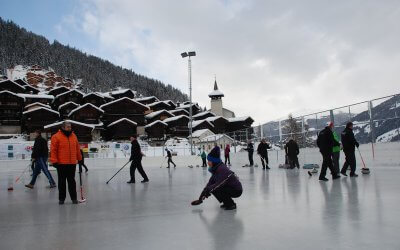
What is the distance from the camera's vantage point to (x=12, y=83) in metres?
66.8

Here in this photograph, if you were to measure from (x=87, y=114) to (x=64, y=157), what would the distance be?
5498 cm

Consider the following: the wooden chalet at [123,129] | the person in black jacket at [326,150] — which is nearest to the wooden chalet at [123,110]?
the wooden chalet at [123,129]

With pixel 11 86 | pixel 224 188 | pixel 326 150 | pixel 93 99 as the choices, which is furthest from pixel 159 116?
pixel 224 188

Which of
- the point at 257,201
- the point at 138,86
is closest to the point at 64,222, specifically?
the point at 257,201

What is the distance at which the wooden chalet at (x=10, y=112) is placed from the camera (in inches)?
2244

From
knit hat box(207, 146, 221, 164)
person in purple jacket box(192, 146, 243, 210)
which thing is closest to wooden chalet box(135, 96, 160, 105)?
knit hat box(207, 146, 221, 164)

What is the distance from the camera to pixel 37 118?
55719 millimetres

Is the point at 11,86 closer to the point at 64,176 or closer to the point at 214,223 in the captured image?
the point at 64,176

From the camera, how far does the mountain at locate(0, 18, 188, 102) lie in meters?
139

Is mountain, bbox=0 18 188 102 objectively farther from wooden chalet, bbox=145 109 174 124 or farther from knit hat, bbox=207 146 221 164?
knit hat, bbox=207 146 221 164

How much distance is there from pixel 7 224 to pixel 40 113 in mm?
55846

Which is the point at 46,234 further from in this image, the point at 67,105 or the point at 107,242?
the point at 67,105

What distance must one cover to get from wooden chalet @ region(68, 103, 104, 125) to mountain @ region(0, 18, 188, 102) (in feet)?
247

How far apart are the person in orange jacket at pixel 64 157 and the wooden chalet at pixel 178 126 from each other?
58994 mm
